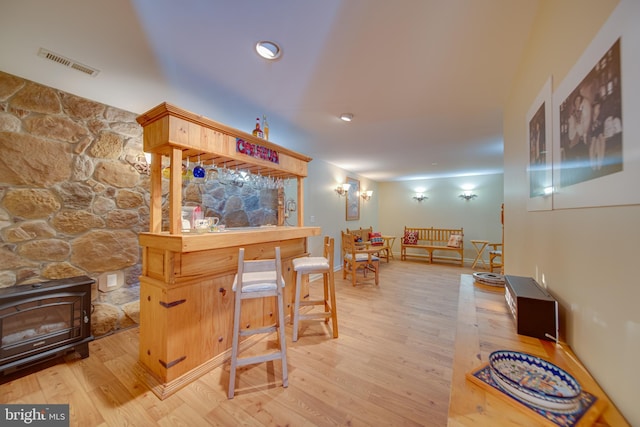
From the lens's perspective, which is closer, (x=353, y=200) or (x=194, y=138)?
(x=194, y=138)

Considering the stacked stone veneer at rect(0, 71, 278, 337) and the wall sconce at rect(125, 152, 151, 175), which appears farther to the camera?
the wall sconce at rect(125, 152, 151, 175)

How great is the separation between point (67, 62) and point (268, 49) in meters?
1.56

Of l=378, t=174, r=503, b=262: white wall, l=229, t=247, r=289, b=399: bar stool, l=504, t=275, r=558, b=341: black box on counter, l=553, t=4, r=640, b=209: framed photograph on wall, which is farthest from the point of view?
l=378, t=174, r=503, b=262: white wall

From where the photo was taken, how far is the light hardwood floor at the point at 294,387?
143cm

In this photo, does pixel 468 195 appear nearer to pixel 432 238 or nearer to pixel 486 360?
pixel 432 238


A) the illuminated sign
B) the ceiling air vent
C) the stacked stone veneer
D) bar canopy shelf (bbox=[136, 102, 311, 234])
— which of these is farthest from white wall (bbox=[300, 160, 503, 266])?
the ceiling air vent

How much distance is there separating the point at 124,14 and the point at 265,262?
5.55 ft

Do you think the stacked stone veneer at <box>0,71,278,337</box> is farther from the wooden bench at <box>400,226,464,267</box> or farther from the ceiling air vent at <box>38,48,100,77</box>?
the wooden bench at <box>400,226,464,267</box>

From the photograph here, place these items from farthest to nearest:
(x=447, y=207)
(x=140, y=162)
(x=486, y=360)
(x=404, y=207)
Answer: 1. (x=404, y=207)
2. (x=447, y=207)
3. (x=140, y=162)
4. (x=486, y=360)

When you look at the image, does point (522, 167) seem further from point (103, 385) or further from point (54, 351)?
point (54, 351)

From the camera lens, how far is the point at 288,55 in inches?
63.4

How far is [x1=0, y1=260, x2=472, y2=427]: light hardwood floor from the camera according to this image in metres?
1.43

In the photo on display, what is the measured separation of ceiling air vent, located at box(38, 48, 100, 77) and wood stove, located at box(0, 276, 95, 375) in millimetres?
1760

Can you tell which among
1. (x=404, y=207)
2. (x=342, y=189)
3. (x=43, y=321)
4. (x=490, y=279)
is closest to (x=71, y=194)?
(x=43, y=321)
